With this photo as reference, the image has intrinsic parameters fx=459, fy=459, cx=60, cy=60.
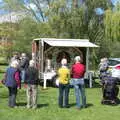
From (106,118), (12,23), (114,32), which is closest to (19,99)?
(106,118)

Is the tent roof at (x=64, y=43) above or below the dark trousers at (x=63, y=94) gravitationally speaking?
above

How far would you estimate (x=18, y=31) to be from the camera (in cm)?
5006

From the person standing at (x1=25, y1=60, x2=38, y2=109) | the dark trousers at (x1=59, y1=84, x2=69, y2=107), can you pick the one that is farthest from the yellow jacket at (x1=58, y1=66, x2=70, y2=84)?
the person standing at (x1=25, y1=60, x2=38, y2=109)

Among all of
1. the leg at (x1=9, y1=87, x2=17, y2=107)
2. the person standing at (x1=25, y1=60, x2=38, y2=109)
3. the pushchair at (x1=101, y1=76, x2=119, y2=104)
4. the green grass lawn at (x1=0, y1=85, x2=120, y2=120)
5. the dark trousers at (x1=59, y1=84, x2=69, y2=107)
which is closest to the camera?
the green grass lawn at (x1=0, y1=85, x2=120, y2=120)

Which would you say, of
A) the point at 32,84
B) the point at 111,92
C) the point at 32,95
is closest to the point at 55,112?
the point at 32,95

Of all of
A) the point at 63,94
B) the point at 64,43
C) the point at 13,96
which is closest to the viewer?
the point at 13,96

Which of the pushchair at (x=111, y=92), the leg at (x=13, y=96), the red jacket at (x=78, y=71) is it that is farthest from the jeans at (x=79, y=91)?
the leg at (x=13, y=96)

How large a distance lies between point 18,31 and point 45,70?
86.4 ft

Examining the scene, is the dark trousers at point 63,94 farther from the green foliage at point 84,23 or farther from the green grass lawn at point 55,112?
the green foliage at point 84,23

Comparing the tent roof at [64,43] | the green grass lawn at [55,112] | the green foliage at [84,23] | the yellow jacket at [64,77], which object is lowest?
the green grass lawn at [55,112]

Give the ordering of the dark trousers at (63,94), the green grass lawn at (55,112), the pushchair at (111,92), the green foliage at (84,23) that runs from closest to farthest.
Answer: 1. the green grass lawn at (55,112)
2. the dark trousers at (63,94)
3. the pushchair at (111,92)
4. the green foliage at (84,23)

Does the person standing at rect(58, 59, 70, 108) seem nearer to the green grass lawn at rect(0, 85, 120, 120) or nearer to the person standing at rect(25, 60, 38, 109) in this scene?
the green grass lawn at rect(0, 85, 120, 120)

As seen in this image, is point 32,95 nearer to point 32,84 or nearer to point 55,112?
point 32,84

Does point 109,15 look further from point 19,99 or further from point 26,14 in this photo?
point 19,99
